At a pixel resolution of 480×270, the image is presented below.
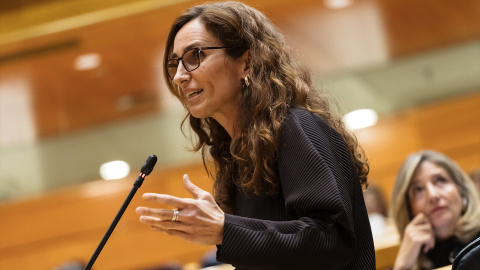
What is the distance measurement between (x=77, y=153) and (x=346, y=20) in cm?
363

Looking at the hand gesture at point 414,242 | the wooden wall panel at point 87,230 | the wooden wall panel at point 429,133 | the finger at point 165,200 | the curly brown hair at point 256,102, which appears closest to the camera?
the finger at point 165,200

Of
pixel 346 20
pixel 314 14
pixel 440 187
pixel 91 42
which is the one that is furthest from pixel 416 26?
pixel 440 187

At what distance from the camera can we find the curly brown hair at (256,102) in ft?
4.99

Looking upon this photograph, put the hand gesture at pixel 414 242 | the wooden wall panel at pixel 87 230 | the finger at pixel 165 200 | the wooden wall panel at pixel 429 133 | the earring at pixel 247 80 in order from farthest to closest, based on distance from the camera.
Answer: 1. the wooden wall panel at pixel 87 230
2. the wooden wall panel at pixel 429 133
3. the hand gesture at pixel 414 242
4. the earring at pixel 247 80
5. the finger at pixel 165 200

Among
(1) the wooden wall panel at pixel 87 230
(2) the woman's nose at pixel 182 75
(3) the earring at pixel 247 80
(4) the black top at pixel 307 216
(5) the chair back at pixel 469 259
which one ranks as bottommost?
(1) the wooden wall panel at pixel 87 230

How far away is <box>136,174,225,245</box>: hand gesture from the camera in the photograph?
50.0 inches

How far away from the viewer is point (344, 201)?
138 cm

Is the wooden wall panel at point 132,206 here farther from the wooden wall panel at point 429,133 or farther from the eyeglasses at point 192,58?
the eyeglasses at point 192,58

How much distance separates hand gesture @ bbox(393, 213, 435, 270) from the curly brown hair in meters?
0.76

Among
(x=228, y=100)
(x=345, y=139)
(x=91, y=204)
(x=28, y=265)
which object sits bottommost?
(x=28, y=265)

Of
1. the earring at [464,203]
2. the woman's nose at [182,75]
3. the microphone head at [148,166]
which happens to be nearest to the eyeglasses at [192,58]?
the woman's nose at [182,75]

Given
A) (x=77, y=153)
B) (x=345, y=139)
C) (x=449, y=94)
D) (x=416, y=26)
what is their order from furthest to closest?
(x=77, y=153) < (x=449, y=94) < (x=416, y=26) < (x=345, y=139)

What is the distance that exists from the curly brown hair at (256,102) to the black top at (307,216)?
0.04 metres

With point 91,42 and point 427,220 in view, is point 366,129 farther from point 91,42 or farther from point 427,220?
point 427,220
